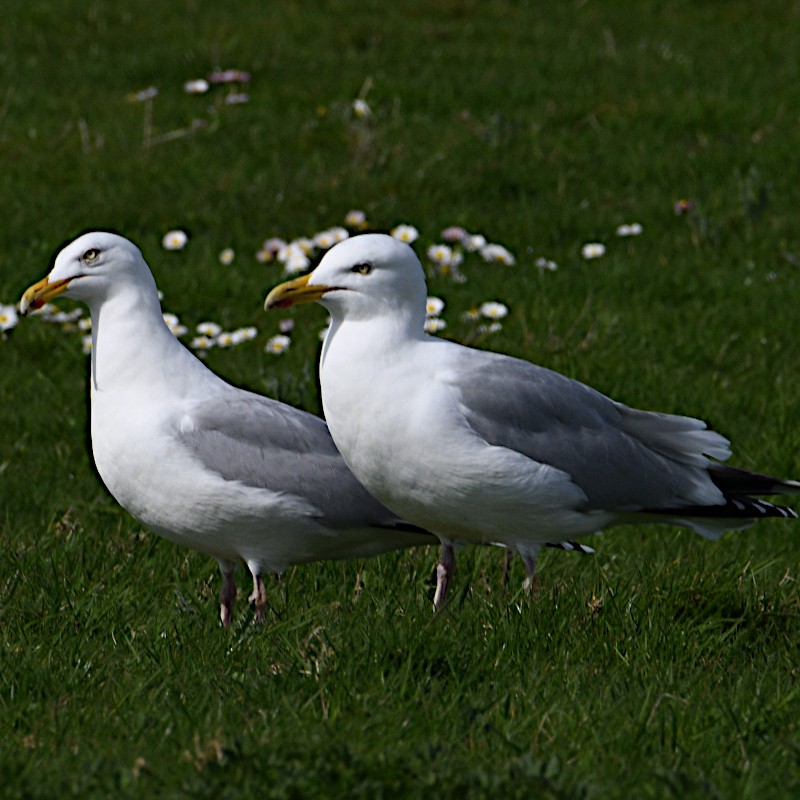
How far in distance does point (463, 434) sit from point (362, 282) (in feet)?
2.10

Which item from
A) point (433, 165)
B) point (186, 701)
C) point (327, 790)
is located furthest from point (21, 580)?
point (433, 165)

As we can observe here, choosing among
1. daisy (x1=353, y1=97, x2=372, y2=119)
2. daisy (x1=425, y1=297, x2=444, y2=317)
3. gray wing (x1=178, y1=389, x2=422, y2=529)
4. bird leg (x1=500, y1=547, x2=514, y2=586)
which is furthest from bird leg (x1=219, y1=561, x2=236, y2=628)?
daisy (x1=353, y1=97, x2=372, y2=119)

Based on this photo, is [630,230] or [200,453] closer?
[200,453]

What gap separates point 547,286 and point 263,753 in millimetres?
6083

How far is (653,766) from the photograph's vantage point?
12.6 feet

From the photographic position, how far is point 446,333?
8.97 m

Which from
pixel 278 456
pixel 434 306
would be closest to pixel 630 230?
pixel 434 306

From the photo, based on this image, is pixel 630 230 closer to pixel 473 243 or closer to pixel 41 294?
pixel 473 243

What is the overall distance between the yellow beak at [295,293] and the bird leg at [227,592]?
1.08 meters

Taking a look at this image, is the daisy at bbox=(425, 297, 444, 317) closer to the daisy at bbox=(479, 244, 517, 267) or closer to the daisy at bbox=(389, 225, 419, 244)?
the daisy at bbox=(389, 225, 419, 244)

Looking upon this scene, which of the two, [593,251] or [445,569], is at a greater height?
[445,569]

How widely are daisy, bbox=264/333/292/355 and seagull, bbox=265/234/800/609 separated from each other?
3296 millimetres

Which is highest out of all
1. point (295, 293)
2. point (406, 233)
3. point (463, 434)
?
point (295, 293)

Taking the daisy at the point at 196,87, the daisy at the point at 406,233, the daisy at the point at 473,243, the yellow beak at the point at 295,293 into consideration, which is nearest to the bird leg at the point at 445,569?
the yellow beak at the point at 295,293
